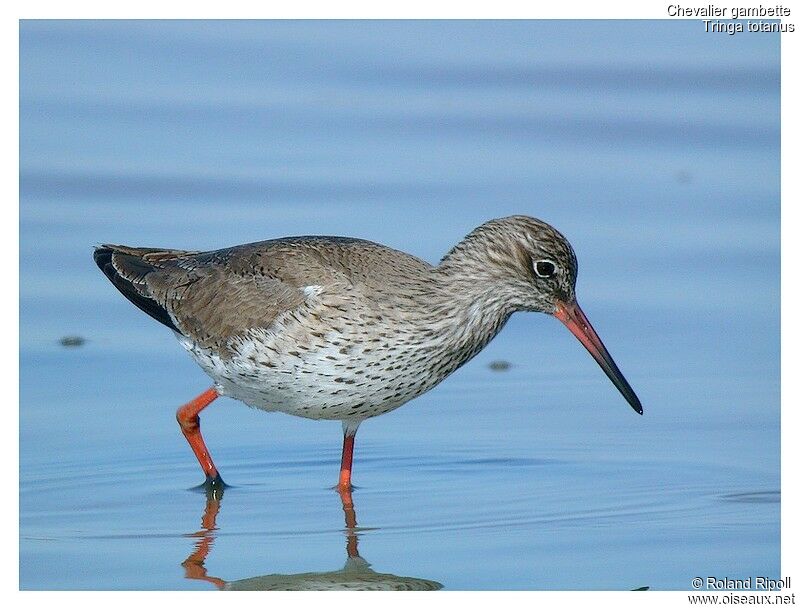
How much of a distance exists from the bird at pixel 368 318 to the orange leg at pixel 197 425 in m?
0.01

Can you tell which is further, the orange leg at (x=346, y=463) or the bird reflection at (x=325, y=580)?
the orange leg at (x=346, y=463)

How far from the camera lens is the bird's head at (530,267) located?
8.22m

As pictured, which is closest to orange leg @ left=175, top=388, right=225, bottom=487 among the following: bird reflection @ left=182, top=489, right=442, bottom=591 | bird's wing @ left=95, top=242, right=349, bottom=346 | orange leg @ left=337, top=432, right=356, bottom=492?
bird's wing @ left=95, top=242, right=349, bottom=346

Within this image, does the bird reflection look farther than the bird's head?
No

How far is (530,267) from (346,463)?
146cm

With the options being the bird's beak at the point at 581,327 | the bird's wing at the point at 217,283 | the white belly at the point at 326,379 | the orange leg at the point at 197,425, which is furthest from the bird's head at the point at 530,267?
the orange leg at the point at 197,425

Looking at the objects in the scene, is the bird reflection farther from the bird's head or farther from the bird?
the bird's head

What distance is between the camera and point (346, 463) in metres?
8.62

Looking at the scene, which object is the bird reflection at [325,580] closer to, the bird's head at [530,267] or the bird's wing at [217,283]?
the bird's wing at [217,283]

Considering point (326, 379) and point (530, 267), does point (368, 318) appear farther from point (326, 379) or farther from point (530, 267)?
point (530, 267)

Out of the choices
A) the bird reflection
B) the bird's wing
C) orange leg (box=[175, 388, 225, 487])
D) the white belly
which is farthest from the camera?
orange leg (box=[175, 388, 225, 487])

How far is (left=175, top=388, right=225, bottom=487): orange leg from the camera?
870cm

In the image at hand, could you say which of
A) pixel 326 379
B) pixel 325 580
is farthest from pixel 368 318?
pixel 325 580

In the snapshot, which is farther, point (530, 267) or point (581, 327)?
point (581, 327)
